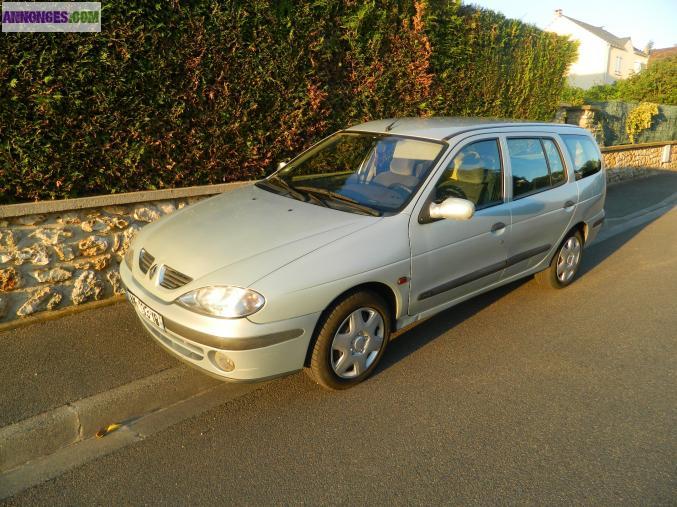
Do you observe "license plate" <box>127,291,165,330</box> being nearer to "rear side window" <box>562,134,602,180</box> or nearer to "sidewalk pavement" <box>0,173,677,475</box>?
"sidewalk pavement" <box>0,173,677,475</box>

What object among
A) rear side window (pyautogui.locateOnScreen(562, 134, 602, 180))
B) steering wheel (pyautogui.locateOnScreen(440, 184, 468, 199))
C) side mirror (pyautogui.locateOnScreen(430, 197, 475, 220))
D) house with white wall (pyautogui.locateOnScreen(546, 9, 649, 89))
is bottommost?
side mirror (pyautogui.locateOnScreen(430, 197, 475, 220))

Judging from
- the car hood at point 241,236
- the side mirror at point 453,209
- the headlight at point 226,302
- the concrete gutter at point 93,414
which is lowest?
the concrete gutter at point 93,414

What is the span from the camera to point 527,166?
176 inches

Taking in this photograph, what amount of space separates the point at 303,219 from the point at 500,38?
7283 millimetres

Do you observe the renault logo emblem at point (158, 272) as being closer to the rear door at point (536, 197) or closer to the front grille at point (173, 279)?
the front grille at point (173, 279)

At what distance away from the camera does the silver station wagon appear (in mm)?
2869

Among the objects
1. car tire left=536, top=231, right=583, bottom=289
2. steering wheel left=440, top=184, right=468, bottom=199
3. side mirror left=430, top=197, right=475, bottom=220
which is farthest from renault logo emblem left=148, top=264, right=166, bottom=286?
car tire left=536, top=231, right=583, bottom=289

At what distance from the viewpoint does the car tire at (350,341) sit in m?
3.08

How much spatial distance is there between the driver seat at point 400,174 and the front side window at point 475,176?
0.66 ft

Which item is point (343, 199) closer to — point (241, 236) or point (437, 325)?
point (241, 236)

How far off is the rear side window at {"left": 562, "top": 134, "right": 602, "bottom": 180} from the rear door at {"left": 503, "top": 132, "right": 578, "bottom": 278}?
193 mm

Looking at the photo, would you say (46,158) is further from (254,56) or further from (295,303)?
(295,303)

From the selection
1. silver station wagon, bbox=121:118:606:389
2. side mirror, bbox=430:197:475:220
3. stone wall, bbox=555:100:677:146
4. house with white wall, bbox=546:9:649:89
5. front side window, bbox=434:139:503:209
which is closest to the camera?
silver station wagon, bbox=121:118:606:389

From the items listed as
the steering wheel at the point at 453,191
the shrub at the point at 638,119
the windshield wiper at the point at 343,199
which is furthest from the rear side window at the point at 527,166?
the shrub at the point at 638,119
